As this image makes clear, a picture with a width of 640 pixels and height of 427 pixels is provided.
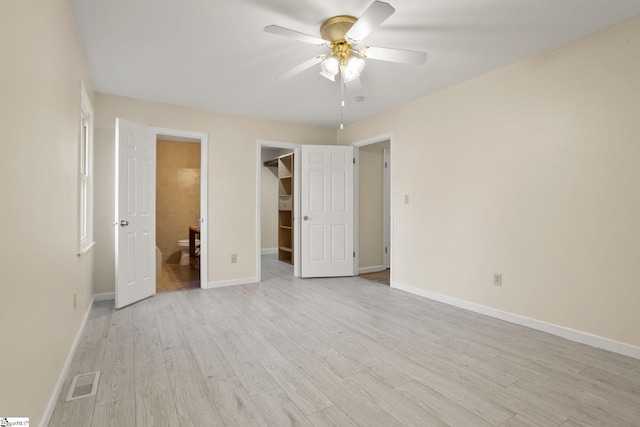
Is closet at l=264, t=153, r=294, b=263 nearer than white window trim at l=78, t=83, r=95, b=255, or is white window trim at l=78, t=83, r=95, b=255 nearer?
white window trim at l=78, t=83, r=95, b=255

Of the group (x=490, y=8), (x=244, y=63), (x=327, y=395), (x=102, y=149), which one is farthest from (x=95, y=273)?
(x=490, y=8)

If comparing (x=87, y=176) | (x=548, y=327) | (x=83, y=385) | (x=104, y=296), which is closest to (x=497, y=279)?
(x=548, y=327)

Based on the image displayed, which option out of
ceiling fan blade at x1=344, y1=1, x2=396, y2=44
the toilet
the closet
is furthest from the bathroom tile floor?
ceiling fan blade at x1=344, y1=1, x2=396, y2=44

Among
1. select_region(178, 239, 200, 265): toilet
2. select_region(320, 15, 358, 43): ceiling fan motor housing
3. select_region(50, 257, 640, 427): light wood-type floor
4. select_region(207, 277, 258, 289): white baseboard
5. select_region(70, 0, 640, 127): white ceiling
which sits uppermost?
select_region(70, 0, 640, 127): white ceiling

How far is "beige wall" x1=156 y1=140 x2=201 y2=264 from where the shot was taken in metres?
6.57

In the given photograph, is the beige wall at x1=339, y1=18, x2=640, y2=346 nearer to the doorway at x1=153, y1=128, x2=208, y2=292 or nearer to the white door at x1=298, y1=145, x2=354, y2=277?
the white door at x1=298, y1=145, x2=354, y2=277

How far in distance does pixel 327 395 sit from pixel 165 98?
389 cm

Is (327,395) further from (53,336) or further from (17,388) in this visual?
(53,336)

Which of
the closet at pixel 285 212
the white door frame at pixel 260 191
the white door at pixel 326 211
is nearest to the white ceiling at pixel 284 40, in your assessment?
the white door frame at pixel 260 191

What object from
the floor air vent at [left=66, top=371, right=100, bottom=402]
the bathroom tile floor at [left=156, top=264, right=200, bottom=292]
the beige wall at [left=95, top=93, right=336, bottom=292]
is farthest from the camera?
the bathroom tile floor at [left=156, top=264, right=200, bottom=292]

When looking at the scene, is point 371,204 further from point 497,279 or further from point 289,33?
point 289,33

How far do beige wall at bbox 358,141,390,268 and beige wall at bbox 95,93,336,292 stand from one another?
1522 mm

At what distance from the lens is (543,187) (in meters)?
2.91

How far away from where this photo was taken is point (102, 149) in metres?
3.84
